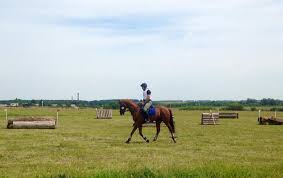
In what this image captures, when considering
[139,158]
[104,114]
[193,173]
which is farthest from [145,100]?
[104,114]

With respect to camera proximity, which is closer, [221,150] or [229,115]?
[221,150]

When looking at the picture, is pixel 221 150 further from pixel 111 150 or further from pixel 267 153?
pixel 111 150

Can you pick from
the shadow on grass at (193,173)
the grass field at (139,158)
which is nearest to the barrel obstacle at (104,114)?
the grass field at (139,158)

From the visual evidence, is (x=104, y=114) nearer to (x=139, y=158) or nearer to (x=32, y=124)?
(x=32, y=124)

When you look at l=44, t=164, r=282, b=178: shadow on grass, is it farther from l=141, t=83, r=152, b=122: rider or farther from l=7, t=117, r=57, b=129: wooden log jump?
l=7, t=117, r=57, b=129: wooden log jump

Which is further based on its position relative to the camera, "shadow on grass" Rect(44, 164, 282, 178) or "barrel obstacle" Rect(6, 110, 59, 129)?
"barrel obstacle" Rect(6, 110, 59, 129)

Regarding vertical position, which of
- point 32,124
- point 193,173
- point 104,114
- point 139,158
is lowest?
point 139,158

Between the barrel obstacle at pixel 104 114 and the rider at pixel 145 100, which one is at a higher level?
the rider at pixel 145 100

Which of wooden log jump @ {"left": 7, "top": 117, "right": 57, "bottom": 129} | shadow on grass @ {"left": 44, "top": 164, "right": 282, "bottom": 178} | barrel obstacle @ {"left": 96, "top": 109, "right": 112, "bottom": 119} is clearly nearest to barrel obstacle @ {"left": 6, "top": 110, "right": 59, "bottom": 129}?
wooden log jump @ {"left": 7, "top": 117, "right": 57, "bottom": 129}

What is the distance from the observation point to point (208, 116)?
4447cm

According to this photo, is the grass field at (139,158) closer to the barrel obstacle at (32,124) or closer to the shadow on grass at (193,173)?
the shadow on grass at (193,173)

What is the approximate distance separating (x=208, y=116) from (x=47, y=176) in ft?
107

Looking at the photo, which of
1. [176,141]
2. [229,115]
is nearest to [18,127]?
[176,141]

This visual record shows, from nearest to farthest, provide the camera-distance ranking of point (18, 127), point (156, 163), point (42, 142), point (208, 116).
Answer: point (156, 163), point (42, 142), point (18, 127), point (208, 116)
